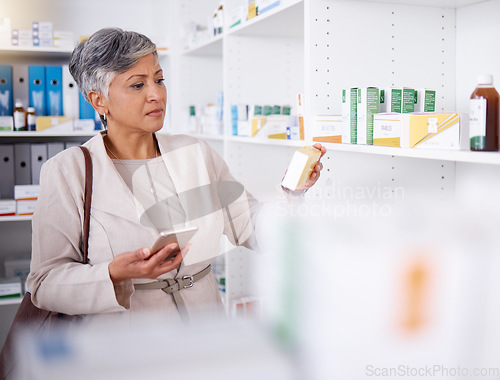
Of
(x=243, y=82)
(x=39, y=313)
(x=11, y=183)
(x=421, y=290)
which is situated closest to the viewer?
(x=421, y=290)

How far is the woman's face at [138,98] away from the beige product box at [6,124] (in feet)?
4.96

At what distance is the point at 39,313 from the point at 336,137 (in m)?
0.98

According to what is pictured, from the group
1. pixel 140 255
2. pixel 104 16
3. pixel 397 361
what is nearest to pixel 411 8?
pixel 140 255

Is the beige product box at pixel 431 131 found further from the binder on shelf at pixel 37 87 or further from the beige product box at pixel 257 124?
the binder on shelf at pixel 37 87

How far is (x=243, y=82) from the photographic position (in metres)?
2.34

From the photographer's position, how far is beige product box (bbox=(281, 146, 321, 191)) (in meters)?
1.27

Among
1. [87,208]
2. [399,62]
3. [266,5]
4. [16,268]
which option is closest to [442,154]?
[399,62]

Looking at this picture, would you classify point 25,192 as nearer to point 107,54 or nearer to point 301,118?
point 107,54

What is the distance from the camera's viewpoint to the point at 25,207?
2875 mm

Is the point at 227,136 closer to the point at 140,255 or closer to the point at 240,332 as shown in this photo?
the point at 140,255

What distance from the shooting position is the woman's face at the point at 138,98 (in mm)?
1602

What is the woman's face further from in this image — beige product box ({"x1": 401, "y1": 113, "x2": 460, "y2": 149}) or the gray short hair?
beige product box ({"x1": 401, "y1": 113, "x2": 460, "y2": 149})

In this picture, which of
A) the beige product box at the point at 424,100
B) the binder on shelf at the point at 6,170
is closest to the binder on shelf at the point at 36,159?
the binder on shelf at the point at 6,170

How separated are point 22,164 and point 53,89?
1.51 ft
